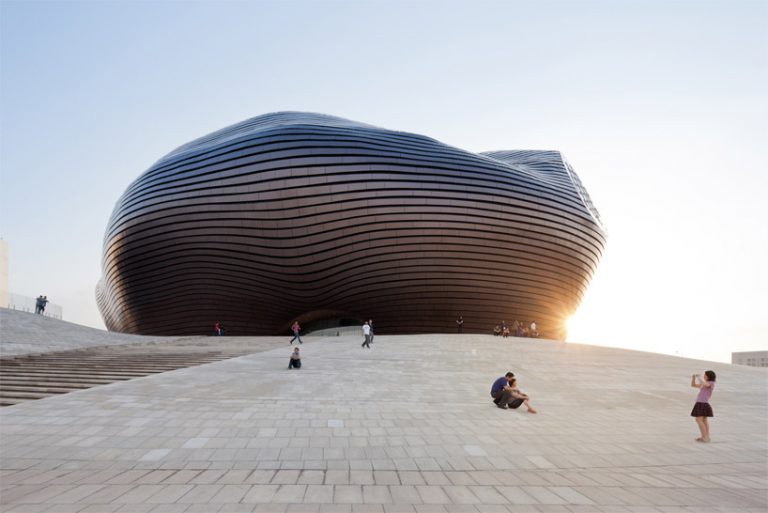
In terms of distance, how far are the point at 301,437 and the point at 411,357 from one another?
8.28 m

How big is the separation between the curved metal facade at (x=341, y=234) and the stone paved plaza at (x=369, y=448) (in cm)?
1769

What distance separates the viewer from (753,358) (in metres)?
46.1

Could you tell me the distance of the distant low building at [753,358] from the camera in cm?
4506

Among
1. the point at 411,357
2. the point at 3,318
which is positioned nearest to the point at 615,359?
the point at 411,357

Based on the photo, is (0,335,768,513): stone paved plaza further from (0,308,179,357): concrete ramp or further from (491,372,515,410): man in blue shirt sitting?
(0,308,179,357): concrete ramp

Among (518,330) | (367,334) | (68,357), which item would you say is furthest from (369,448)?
(518,330)

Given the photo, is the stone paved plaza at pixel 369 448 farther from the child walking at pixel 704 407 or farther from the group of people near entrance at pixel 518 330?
the group of people near entrance at pixel 518 330

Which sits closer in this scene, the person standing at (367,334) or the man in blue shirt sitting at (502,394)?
the man in blue shirt sitting at (502,394)

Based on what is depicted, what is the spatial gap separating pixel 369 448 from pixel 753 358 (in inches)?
2287

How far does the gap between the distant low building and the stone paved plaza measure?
46698 mm

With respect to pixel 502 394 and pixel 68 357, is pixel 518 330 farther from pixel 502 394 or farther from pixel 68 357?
pixel 68 357

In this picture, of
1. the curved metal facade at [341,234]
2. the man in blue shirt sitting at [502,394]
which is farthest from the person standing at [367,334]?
the curved metal facade at [341,234]

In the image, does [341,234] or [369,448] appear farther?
[341,234]

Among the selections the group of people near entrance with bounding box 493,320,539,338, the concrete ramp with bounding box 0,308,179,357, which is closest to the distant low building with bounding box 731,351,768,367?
the group of people near entrance with bounding box 493,320,539,338
